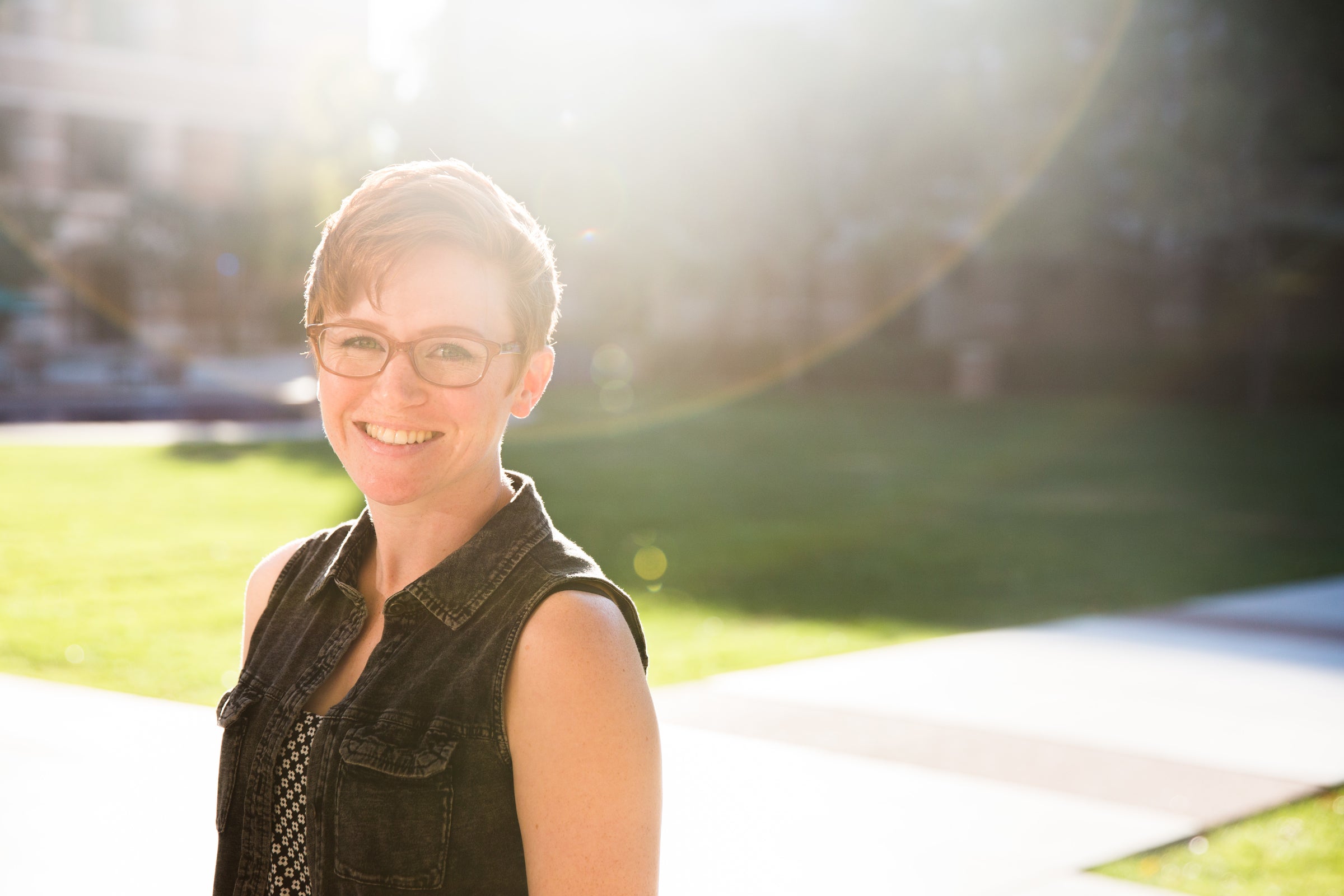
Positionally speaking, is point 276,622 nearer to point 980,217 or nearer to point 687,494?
point 687,494

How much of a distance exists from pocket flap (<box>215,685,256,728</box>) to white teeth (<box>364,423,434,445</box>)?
1.52 ft

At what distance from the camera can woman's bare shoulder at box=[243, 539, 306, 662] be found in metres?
2.44

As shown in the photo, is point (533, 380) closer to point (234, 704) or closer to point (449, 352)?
point (449, 352)

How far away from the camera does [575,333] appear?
42594 mm

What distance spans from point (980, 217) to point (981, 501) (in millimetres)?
15007

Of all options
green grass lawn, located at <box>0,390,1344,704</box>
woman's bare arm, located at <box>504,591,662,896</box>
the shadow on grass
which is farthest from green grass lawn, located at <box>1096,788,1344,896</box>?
the shadow on grass

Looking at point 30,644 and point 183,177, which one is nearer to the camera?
point 30,644

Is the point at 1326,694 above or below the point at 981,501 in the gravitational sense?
below

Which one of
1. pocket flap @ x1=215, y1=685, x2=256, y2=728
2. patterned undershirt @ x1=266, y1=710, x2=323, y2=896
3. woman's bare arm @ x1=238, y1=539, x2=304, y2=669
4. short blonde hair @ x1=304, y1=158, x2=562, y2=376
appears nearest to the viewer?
short blonde hair @ x1=304, y1=158, x2=562, y2=376

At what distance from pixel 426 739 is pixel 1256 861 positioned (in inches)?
165

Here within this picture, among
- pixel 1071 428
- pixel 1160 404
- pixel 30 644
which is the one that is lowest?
pixel 30 644

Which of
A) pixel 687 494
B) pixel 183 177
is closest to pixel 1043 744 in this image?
pixel 687 494

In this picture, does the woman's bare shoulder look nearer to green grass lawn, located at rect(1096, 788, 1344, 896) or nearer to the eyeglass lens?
the eyeglass lens

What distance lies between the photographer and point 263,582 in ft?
8.06
